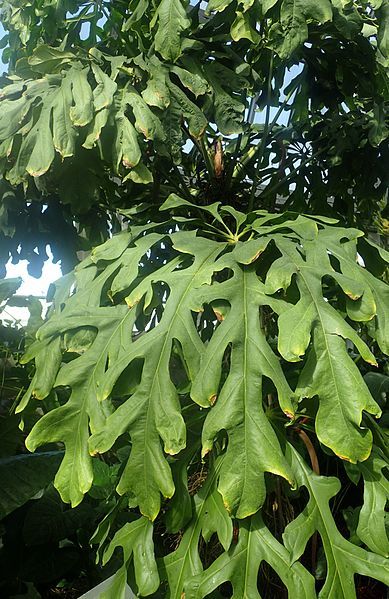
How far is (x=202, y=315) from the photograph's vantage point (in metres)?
1.37

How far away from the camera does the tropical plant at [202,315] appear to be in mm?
916

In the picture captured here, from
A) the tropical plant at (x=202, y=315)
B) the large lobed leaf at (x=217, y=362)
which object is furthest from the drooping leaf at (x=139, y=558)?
the large lobed leaf at (x=217, y=362)

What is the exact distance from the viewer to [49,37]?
4.98ft

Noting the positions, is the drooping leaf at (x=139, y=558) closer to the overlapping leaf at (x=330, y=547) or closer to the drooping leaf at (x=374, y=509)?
the overlapping leaf at (x=330, y=547)

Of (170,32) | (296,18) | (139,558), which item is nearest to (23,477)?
(139,558)

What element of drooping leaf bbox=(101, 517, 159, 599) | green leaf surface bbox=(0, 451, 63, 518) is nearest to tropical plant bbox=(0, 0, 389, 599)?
drooping leaf bbox=(101, 517, 159, 599)

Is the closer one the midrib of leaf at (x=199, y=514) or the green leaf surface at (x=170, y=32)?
the midrib of leaf at (x=199, y=514)

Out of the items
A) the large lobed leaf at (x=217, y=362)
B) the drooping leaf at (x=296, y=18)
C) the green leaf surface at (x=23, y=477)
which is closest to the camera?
the large lobed leaf at (x=217, y=362)

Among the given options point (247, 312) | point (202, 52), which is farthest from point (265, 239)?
point (202, 52)

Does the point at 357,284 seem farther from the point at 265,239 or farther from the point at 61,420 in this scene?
the point at 61,420

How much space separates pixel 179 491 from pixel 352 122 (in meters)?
1.14

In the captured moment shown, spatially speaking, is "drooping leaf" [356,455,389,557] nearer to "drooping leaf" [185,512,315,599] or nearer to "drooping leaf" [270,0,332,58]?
"drooping leaf" [185,512,315,599]

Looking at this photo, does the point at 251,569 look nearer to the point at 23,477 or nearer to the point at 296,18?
the point at 23,477

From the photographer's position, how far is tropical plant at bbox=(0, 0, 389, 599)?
0.92 m
